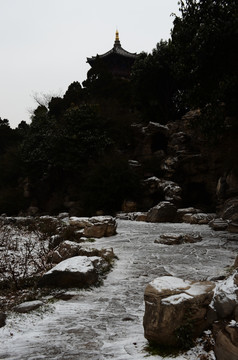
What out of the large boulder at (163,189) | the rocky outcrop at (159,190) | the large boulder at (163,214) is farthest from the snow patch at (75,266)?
the rocky outcrop at (159,190)

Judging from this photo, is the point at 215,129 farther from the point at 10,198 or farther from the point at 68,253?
the point at 10,198

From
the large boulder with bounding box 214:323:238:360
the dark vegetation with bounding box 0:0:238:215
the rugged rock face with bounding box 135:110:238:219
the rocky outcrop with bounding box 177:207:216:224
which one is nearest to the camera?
the large boulder with bounding box 214:323:238:360

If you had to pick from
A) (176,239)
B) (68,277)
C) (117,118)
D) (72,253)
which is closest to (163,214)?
(176,239)

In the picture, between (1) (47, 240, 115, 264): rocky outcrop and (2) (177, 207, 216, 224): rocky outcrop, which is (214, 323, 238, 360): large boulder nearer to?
(1) (47, 240, 115, 264): rocky outcrop

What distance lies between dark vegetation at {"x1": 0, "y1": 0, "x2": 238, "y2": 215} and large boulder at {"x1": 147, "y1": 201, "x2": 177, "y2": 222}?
333 cm

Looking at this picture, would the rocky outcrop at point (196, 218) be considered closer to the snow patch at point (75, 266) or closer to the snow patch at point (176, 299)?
the snow patch at point (75, 266)

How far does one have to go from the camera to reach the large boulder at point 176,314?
9.71ft

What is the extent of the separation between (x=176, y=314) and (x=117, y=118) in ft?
64.4

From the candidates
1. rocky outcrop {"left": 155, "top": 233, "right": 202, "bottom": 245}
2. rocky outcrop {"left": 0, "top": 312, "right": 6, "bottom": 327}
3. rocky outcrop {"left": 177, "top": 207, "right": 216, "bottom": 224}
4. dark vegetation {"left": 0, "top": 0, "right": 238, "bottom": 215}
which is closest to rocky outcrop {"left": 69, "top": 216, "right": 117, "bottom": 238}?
rocky outcrop {"left": 155, "top": 233, "right": 202, "bottom": 245}

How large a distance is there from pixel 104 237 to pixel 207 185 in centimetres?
946

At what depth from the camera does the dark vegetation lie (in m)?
9.66

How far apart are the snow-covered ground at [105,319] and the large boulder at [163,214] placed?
5.76m

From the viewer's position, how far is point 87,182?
17.5 metres

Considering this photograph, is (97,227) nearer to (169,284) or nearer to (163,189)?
(169,284)
